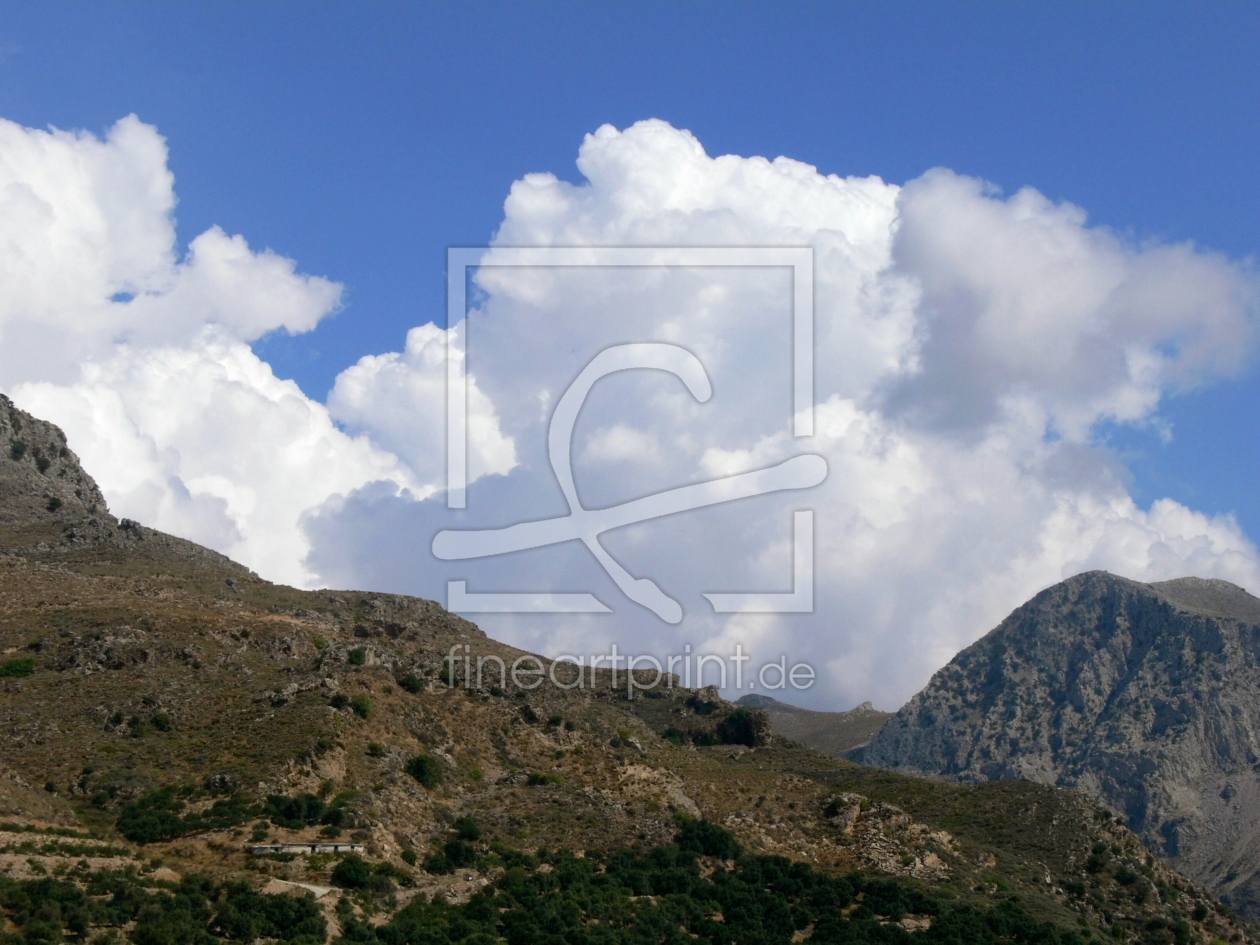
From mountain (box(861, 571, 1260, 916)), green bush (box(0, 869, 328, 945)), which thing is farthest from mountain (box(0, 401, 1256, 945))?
mountain (box(861, 571, 1260, 916))

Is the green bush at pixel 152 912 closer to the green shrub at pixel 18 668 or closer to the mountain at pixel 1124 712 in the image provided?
the green shrub at pixel 18 668

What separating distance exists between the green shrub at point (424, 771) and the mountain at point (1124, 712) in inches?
4569

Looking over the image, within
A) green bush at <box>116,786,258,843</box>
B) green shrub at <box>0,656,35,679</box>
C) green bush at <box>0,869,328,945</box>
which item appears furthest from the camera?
green shrub at <box>0,656,35,679</box>

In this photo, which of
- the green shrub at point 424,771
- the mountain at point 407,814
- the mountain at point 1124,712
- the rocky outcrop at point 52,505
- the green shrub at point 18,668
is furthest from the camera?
the mountain at point 1124,712

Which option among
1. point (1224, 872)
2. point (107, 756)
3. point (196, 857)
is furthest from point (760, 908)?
point (1224, 872)

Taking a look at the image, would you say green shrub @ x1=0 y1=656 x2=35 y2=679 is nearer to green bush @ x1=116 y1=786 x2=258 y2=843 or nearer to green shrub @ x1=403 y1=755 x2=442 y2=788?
green bush @ x1=116 y1=786 x2=258 y2=843

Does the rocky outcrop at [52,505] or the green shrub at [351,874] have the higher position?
the rocky outcrop at [52,505]

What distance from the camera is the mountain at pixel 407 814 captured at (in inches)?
1710

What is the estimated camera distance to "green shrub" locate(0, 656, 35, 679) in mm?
59125

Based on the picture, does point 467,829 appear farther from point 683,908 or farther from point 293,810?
point 683,908

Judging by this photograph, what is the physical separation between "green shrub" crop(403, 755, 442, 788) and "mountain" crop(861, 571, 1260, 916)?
116 m

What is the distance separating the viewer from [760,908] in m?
54.6

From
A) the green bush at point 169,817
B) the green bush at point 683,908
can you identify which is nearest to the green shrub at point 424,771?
the green bush at point 683,908

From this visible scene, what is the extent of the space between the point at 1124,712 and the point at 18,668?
500 feet
